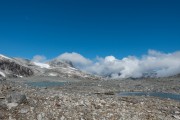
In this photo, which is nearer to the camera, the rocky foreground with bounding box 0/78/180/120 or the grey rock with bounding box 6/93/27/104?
the rocky foreground with bounding box 0/78/180/120

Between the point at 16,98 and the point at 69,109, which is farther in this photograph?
the point at 16,98

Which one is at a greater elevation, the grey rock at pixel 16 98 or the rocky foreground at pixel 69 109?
the grey rock at pixel 16 98

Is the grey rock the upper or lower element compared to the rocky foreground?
upper

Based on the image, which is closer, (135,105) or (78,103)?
(78,103)

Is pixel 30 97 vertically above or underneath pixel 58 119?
above

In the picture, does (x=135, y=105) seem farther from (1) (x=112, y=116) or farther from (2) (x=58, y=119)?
(2) (x=58, y=119)

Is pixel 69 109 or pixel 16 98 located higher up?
pixel 16 98

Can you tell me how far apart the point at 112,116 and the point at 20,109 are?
7693 millimetres

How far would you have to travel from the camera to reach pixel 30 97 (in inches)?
1133

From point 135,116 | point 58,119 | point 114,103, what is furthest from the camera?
point 114,103

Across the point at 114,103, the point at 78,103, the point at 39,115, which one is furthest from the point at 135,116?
the point at 39,115

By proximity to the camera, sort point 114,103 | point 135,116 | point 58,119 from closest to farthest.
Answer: point 58,119
point 135,116
point 114,103

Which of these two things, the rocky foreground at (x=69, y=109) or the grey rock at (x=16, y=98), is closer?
the rocky foreground at (x=69, y=109)

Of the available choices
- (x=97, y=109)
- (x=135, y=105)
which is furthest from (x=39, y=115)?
(x=135, y=105)
